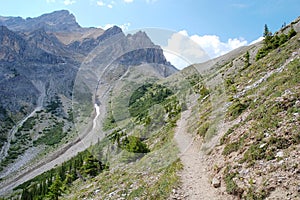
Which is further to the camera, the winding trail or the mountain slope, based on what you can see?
the mountain slope

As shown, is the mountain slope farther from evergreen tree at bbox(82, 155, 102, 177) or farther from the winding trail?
the winding trail

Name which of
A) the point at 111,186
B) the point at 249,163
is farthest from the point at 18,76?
the point at 249,163

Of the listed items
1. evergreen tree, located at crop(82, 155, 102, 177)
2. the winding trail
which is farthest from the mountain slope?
the winding trail

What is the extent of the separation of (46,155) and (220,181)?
281 feet

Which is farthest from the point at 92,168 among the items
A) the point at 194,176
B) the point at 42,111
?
the point at 42,111

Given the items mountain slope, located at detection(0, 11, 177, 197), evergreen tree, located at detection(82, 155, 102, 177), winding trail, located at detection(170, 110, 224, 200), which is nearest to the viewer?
winding trail, located at detection(170, 110, 224, 200)

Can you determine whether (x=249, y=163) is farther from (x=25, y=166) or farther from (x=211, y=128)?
(x=25, y=166)

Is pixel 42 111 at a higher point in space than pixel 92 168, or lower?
higher

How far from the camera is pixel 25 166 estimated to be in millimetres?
78812

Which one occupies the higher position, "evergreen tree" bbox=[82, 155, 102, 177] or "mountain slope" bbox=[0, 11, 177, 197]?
"mountain slope" bbox=[0, 11, 177, 197]

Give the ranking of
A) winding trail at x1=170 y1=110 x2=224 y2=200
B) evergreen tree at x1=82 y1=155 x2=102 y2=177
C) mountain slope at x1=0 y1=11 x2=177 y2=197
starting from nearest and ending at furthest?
1. winding trail at x1=170 y1=110 x2=224 y2=200
2. evergreen tree at x1=82 y1=155 x2=102 y2=177
3. mountain slope at x1=0 y1=11 x2=177 y2=197

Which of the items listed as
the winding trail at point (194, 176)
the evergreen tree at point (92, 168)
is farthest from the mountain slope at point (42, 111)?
the winding trail at point (194, 176)

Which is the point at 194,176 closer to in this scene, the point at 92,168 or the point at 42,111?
the point at 92,168

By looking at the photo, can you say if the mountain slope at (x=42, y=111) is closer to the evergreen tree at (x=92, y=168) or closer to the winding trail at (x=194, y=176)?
the evergreen tree at (x=92, y=168)
